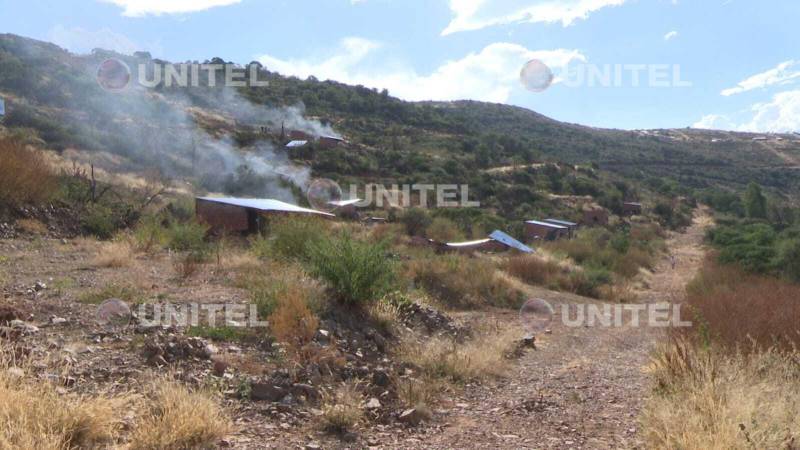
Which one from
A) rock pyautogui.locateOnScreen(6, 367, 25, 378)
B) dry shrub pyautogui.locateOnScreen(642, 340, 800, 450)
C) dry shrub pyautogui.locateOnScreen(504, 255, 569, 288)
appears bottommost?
dry shrub pyautogui.locateOnScreen(504, 255, 569, 288)

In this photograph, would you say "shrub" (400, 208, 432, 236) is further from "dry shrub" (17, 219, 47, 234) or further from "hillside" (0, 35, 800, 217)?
"dry shrub" (17, 219, 47, 234)

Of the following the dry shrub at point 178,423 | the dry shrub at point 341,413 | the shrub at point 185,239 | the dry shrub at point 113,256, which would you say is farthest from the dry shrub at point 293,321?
the shrub at point 185,239

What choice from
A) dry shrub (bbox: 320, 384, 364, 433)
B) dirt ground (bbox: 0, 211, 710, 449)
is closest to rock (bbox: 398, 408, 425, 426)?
dirt ground (bbox: 0, 211, 710, 449)

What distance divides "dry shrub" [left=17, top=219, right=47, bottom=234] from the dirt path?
11.2 meters

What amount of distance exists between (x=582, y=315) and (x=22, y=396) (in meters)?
15.5

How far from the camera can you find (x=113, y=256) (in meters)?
12.7

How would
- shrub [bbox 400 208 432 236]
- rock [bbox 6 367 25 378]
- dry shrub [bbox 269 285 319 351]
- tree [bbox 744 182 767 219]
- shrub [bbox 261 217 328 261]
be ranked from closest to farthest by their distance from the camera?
rock [bbox 6 367 25 378]
dry shrub [bbox 269 285 319 351]
shrub [bbox 261 217 328 261]
shrub [bbox 400 208 432 236]
tree [bbox 744 182 767 219]

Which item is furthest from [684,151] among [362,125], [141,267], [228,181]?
[141,267]

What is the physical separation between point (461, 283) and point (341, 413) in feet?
38.4

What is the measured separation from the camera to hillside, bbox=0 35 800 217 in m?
42.8

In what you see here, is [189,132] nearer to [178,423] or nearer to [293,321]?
[293,321]

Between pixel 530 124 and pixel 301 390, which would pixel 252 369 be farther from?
pixel 530 124

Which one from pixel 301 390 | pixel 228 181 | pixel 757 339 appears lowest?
pixel 301 390

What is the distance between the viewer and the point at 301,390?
22.0ft
